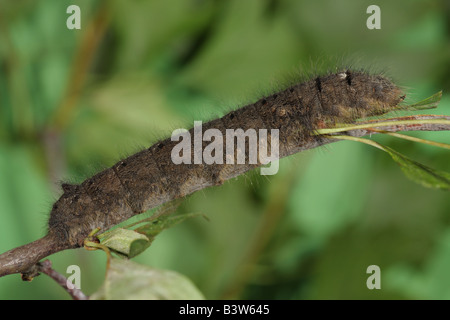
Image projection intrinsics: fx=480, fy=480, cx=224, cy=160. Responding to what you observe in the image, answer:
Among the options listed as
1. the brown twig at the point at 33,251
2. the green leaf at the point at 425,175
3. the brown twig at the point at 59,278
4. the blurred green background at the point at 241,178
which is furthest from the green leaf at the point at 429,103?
the blurred green background at the point at 241,178

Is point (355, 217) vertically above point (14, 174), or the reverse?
point (14, 174)

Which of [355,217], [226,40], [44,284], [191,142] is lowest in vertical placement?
[44,284]

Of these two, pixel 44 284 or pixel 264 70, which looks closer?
pixel 44 284

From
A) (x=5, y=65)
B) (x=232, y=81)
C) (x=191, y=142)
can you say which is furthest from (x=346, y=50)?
(x=5, y=65)

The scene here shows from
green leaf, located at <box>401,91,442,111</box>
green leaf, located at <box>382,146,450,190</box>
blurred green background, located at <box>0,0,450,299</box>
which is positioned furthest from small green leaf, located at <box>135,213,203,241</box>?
blurred green background, located at <box>0,0,450,299</box>

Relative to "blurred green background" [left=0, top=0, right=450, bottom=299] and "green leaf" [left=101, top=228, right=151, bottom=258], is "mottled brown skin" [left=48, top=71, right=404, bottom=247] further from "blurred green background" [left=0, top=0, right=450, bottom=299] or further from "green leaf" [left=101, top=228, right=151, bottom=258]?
"blurred green background" [left=0, top=0, right=450, bottom=299]

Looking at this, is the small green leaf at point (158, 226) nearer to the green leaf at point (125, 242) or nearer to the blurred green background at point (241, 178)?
the green leaf at point (125, 242)

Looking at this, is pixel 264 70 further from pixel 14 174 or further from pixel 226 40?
pixel 14 174
